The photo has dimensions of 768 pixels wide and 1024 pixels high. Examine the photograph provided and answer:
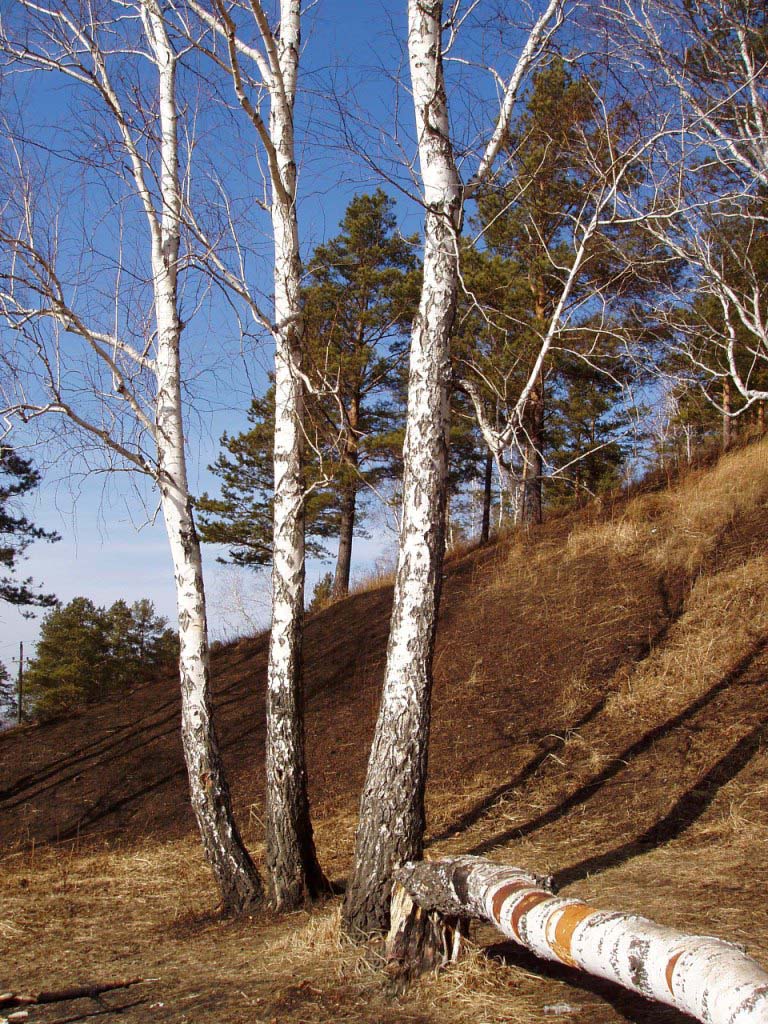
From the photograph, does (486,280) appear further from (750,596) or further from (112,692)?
(112,692)

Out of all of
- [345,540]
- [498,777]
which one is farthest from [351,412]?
[498,777]

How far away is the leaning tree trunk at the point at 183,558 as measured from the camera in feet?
18.8

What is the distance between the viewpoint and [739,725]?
783 centimetres

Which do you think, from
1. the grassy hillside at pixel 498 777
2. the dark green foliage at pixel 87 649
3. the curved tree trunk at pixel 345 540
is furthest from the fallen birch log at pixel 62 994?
the dark green foliage at pixel 87 649

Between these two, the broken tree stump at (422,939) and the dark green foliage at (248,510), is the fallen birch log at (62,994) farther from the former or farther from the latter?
the dark green foliage at (248,510)

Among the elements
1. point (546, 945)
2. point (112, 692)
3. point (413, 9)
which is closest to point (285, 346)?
point (413, 9)

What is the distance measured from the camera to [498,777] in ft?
27.1

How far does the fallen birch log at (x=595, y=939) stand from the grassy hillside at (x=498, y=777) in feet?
1.16

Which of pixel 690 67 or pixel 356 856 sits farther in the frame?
pixel 690 67

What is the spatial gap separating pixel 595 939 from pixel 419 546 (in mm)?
2163

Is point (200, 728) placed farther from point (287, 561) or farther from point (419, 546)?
point (419, 546)

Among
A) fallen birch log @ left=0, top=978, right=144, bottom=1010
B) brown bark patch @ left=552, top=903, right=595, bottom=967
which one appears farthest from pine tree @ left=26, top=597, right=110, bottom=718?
brown bark patch @ left=552, top=903, right=595, bottom=967

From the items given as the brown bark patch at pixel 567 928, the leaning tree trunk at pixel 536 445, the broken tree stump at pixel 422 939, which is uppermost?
the leaning tree trunk at pixel 536 445

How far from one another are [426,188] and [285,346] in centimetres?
150
